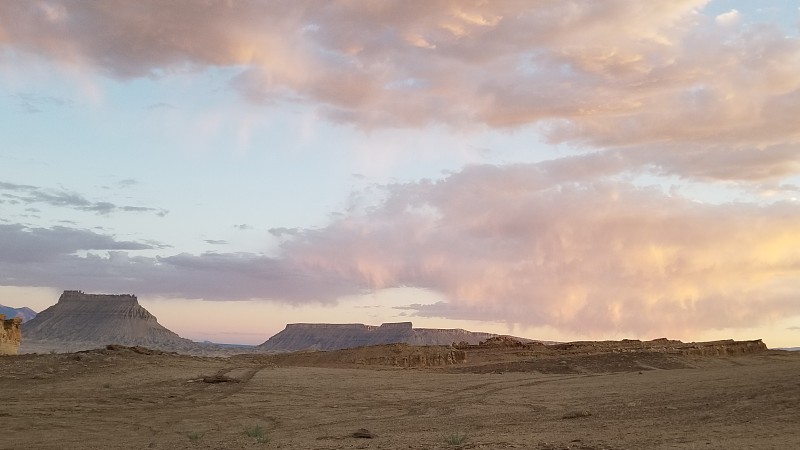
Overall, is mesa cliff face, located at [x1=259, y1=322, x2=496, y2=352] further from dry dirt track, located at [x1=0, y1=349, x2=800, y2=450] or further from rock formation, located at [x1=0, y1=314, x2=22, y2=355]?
dry dirt track, located at [x1=0, y1=349, x2=800, y2=450]

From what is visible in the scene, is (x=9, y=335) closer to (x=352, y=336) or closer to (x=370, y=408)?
(x=370, y=408)

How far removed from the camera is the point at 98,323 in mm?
142000

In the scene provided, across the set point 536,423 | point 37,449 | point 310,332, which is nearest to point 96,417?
point 37,449

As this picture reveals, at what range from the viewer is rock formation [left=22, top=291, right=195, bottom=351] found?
13275 centimetres

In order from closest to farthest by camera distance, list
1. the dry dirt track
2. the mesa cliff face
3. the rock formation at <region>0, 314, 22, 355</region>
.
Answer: the dry dirt track, the rock formation at <region>0, 314, 22, 355</region>, the mesa cliff face

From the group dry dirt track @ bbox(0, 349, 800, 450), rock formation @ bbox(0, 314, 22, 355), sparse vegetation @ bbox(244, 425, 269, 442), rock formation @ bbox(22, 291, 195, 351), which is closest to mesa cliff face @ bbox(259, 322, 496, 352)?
rock formation @ bbox(22, 291, 195, 351)

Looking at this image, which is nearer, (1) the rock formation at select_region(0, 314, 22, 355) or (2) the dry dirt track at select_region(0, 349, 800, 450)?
(2) the dry dirt track at select_region(0, 349, 800, 450)

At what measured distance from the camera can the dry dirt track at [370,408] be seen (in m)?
13.8

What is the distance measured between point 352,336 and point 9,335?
128136 mm

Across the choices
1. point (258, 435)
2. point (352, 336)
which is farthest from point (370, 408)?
point (352, 336)

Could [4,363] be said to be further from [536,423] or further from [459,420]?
[536,423]

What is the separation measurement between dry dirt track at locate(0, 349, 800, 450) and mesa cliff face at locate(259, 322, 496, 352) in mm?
127527

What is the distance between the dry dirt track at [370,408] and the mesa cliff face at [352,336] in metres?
128

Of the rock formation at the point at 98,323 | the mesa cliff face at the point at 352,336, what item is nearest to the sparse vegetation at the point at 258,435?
the rock formation at the point at 98,323
